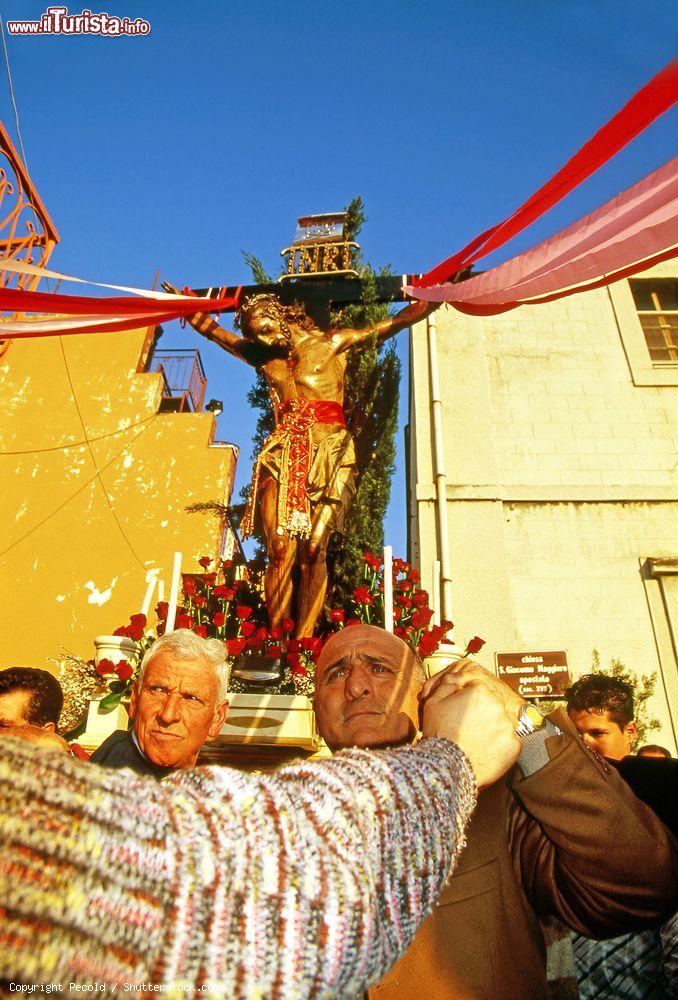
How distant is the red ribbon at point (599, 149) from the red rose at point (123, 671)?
2997 mm

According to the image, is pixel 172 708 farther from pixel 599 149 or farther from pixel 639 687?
pixel 639 687

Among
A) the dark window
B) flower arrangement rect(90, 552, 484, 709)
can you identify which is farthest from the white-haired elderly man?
the dark window

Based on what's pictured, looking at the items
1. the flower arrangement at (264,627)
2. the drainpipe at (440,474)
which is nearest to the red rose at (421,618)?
the flower arrangement at (264,627)

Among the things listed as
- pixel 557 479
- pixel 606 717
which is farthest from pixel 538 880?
pixel 557 479

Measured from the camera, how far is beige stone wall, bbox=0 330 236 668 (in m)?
6.32

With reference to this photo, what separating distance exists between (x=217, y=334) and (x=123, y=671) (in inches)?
142

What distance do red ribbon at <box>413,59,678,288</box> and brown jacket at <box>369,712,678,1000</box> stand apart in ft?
6.86

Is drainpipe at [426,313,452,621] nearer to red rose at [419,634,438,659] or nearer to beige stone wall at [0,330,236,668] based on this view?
red rose at [419,634,438,659]

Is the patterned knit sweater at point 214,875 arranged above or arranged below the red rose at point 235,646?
below

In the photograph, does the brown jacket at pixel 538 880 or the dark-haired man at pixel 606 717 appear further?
the dark-haired man at pixel 606 717

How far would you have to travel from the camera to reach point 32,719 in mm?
2398

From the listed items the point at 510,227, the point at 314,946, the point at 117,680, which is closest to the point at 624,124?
the point at 510,227

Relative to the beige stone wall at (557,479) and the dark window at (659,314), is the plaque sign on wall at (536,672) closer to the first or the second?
the beige stone wall at (557,479)

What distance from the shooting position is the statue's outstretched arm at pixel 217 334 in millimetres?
5828
